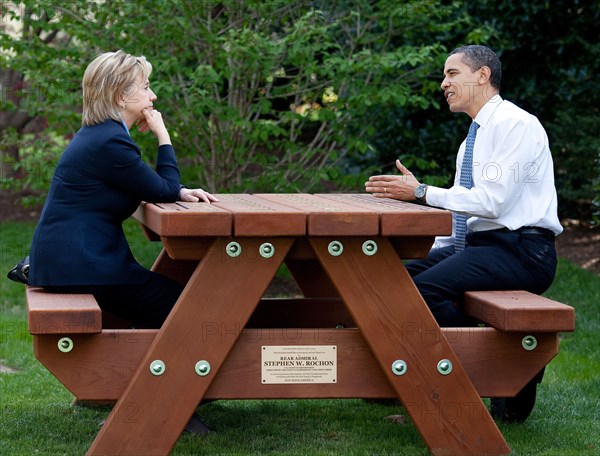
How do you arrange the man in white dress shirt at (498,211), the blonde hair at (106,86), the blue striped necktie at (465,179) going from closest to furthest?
1. the blonde hair at (106,86)
2. the man in white dress shirt at (498,211)
3. the blue striped necktie at (465,179)

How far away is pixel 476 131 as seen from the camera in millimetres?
4391

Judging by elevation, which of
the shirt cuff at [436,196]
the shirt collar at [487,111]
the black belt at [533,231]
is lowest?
the black belt at [533,231]

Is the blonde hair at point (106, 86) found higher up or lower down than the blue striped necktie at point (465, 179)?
higher up

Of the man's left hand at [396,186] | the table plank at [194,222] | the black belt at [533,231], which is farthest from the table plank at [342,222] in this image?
the black belt at [533,231]

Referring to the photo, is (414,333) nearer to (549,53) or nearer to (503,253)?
(503,253)

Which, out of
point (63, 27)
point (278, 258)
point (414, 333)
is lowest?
point (414, 333)

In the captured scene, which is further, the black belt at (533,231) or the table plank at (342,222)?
the black belt at (533,231)

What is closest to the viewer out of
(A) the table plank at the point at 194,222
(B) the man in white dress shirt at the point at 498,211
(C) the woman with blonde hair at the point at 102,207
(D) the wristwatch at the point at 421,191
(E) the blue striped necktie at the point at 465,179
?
(A) the table plank at the point at 194,222

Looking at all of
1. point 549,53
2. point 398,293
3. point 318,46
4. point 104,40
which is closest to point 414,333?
point 398,293

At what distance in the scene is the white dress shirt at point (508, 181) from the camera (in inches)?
158

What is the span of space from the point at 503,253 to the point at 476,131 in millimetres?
601

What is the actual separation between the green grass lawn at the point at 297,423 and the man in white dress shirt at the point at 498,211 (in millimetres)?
578

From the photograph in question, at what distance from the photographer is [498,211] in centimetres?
405

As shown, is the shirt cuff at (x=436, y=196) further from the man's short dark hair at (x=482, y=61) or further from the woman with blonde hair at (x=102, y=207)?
the woman with blonde hair at (x=102, y=207)
